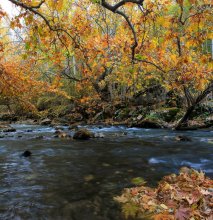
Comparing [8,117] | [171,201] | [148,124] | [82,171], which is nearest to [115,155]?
[82,171]

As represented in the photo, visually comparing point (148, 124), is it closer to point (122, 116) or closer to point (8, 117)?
point (122, 116)

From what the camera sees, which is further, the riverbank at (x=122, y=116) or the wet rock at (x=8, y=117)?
the wet rock at (x=8, y=117)

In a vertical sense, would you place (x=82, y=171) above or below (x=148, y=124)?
below

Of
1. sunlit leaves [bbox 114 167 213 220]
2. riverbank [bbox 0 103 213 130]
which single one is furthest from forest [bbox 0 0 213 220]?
riverbank [bbox 0 103 213 130]

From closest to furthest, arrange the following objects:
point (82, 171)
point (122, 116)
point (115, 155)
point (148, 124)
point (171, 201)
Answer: point (171, 201) < point (82, 171) < point (115, 155) < point (148, 124) < point (122, 116)

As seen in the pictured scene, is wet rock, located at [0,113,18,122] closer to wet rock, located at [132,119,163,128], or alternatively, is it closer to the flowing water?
wet rock, located at [132,119,163,128]

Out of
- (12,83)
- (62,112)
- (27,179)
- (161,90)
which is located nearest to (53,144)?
(12,83)

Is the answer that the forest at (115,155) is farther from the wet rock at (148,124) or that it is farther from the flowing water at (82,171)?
the wet rock at (148,124)

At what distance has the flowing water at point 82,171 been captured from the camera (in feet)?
14.6

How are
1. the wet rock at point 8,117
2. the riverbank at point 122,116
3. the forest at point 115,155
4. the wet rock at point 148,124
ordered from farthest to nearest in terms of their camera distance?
the wet rock at point 8,117
the riverbank at point 122,116
the wet rock at point 148,124
the forest at point 115,155

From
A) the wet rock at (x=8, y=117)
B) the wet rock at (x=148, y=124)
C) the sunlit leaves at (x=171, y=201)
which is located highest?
the wet rock at (x=8, y=117)

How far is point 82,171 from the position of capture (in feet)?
21.8

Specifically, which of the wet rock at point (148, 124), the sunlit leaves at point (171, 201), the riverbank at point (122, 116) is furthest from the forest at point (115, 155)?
the riverbank at point (122, 116)

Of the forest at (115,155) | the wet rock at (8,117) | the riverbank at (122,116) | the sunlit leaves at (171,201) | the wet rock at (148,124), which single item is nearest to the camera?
the sunlit leaves at (171,201)
